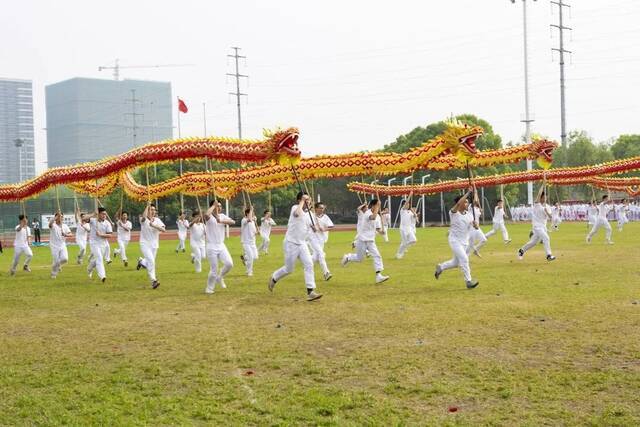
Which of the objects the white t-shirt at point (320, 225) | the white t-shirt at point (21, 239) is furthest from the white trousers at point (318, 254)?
the white t-shirt at point (21, 239)

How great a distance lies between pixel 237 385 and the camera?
Answer: 6812 mm

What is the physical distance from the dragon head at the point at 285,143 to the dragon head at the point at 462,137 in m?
4.16

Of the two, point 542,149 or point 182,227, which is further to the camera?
point 182,227

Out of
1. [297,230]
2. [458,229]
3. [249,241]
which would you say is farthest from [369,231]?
[249,241]

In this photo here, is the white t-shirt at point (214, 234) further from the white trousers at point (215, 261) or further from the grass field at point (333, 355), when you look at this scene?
the grass field at point (333, 355)

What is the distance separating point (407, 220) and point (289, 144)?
9293 mm

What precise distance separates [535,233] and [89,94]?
464ft

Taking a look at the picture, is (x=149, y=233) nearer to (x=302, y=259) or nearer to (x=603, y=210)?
(x=302, y=259)

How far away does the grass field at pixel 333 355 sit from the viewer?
6.00m

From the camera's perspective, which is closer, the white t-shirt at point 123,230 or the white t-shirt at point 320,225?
the white t-shirt at point 320,225

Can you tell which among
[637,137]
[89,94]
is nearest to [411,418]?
[637,137]

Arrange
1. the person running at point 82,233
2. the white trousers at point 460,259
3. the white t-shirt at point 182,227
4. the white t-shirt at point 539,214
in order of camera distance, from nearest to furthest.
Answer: the white trousers at point 460,259 → the white t-shirt at point 539,214 → the person running at point 82,233 → the white t-shirt at point 182,227

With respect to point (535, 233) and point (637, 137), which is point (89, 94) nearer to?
point (637, 137)

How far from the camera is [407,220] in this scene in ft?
75.1
